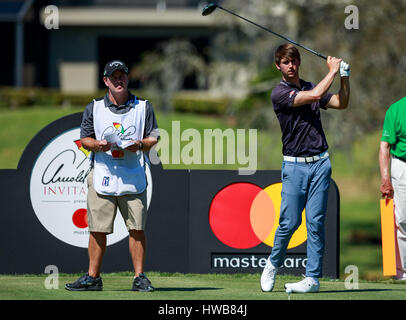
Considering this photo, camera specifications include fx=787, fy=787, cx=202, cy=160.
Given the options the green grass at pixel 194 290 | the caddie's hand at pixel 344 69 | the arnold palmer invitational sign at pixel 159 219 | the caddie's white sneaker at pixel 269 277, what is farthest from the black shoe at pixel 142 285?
the caddie's hand at pixel 344 69

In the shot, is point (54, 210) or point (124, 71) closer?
point (124, 71)

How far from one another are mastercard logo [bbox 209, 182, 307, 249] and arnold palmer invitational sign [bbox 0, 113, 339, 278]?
1 cm

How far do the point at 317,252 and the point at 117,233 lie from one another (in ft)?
8.97

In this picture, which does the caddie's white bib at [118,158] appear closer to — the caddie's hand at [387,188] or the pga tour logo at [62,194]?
the pga tour logo at [62,194]

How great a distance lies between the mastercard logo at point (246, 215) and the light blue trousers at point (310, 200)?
2.05m

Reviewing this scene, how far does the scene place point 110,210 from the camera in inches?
248

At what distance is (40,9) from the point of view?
33781 mm

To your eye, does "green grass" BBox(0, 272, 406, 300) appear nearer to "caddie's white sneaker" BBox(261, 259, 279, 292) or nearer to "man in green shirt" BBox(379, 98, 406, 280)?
"caddie's white sneaker" BBox(261, 259, 279, 292)

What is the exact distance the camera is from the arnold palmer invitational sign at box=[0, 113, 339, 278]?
8.30 m

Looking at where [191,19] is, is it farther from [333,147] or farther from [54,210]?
[54,210]

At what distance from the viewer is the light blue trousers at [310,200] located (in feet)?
20.6
